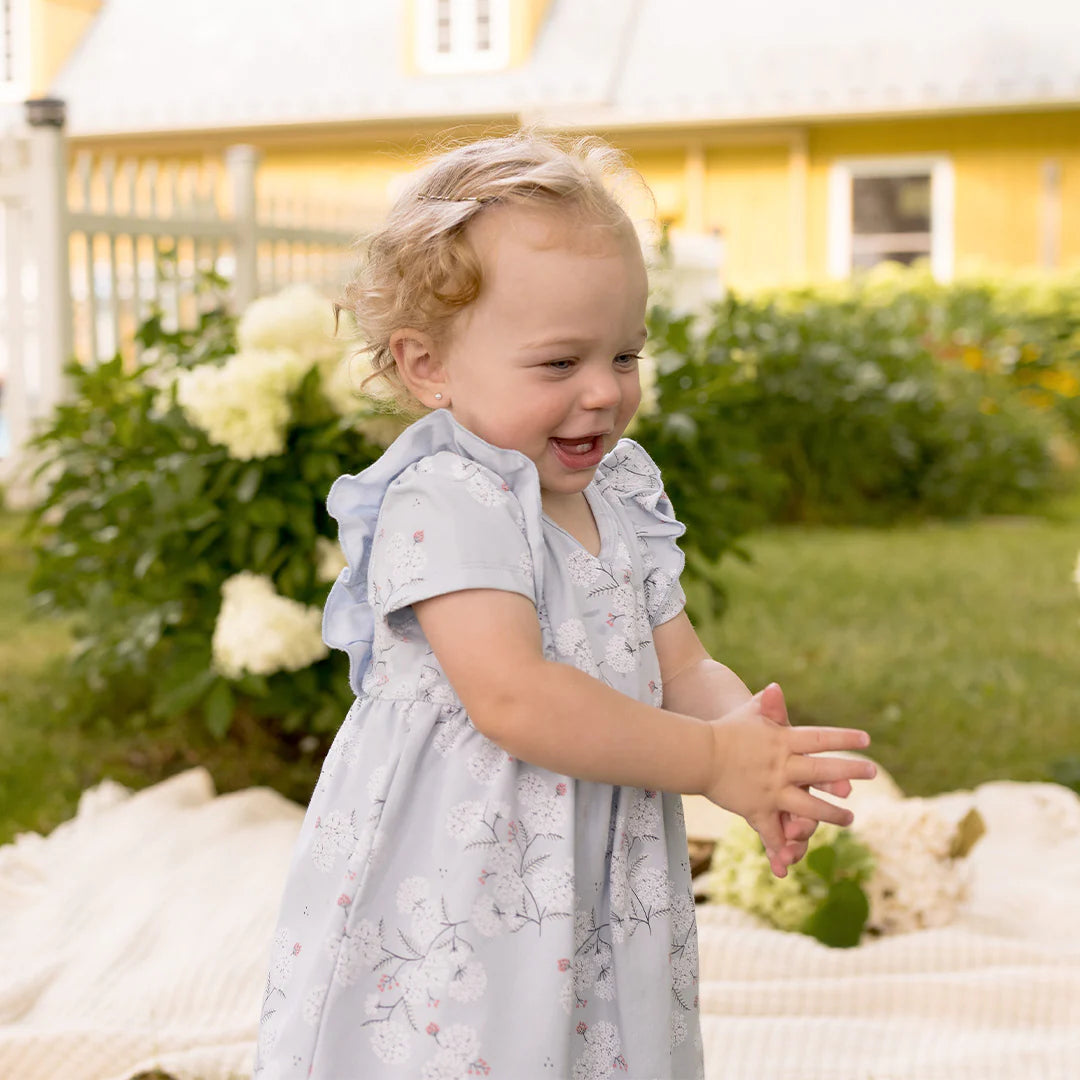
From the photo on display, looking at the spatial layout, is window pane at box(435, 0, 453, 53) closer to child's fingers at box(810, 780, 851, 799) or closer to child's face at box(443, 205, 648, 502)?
child's face at box(443, 205, 648, 502)

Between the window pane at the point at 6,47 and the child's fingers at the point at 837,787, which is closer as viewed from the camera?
the child's fingers at the point at 837,787

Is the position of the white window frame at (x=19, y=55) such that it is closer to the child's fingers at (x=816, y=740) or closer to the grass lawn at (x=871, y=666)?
the grass lawn at (x=871, y=666)

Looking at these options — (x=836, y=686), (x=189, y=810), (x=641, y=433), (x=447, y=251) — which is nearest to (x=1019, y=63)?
(x=836, y=686)

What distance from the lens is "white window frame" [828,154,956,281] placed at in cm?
1236

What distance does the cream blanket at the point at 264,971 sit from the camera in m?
2.33

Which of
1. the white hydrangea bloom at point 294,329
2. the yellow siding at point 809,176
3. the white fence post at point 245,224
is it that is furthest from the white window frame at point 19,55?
the white hydrangea bloom at point 294,329

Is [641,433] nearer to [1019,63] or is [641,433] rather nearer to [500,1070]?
[500,1070]

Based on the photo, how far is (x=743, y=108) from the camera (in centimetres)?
1209

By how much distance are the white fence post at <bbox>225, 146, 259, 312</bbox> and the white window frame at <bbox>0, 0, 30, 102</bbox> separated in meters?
10.9

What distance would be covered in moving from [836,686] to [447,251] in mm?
3586

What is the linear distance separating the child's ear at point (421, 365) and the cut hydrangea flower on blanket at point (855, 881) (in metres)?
1.53

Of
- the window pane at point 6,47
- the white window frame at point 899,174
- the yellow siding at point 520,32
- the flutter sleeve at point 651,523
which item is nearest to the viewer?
the flutter sleeve at point 651,523

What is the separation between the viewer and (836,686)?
4746 mm

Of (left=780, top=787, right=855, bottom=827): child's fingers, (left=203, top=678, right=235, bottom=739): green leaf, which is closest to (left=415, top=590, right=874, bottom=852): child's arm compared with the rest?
(left=780, top=787, right=855, bottom=827): child's fingers
